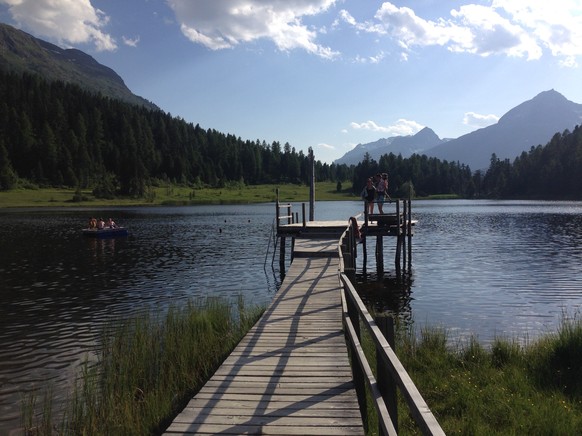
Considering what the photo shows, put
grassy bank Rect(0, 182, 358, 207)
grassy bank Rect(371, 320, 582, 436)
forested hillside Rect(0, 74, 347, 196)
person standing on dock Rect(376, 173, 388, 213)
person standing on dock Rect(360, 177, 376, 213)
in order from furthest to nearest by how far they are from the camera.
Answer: forested hillside Rect(0, 74, 347, 196)
grassy bank Rect(0, 182, 358, 207)
person standing on dock Rect(376, 173, 388, 213)
person standing on dock Rect(360, 177, 376, 213)
grassy bank Rect(371, 320, 582, 436)

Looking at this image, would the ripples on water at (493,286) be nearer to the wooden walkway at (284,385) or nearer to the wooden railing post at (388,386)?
the wooden walkway at (284,385)

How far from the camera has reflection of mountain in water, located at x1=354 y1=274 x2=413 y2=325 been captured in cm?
2009

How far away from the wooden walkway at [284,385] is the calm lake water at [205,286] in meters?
5.64

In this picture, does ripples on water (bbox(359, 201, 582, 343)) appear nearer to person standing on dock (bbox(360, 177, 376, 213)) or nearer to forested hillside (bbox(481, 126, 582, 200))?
person standing on dock (bbox(360, 177, 376, 213))

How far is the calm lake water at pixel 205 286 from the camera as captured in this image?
51.9 ft

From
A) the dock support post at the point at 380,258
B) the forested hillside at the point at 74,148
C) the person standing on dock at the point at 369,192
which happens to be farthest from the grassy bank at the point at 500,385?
the forested hillside at the point at 74,148

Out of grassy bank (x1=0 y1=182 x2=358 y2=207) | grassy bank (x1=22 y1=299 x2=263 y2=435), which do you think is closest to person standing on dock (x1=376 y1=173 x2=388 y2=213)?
grassy bank (x1=22 y1=299 x2=263 y2=435)

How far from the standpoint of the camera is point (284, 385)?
757cm

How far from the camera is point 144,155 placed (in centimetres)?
18538

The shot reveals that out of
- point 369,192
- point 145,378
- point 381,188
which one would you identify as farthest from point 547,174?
point 145,378

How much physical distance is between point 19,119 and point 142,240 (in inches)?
5772

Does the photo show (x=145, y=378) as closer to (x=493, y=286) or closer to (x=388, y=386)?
(x=388, y=386)

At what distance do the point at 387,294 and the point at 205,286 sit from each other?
977 centimetres

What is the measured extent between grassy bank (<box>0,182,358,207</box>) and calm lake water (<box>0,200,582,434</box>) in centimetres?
8164
